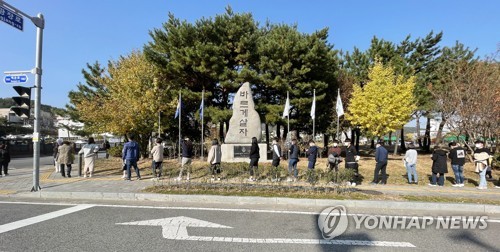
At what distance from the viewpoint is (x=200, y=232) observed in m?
5.22

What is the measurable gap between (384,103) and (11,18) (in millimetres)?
23415

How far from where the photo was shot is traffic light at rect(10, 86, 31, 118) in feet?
29.7

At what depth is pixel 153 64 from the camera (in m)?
22.0

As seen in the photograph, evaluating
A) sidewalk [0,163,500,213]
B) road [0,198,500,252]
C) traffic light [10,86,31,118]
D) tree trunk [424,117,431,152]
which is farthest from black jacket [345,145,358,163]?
tree trunk [424,117,431,152]

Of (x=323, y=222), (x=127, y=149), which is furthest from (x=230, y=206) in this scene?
(x=127, y=149)

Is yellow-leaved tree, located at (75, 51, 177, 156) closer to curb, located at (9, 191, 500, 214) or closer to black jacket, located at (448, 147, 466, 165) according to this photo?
curb, located at (9, 191, 500, 214)

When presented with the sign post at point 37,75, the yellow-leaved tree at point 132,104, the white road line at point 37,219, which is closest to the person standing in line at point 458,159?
the white road line at point 37,219

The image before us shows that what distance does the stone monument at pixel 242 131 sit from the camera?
52.4 feet

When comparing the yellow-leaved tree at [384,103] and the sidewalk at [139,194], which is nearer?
the sidewalk at [139,194]

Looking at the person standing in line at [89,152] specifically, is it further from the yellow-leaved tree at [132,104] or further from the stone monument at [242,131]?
the yellow-leaved tree at [132,104]

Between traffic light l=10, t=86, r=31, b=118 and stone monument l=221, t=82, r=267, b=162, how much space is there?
897 centimetres

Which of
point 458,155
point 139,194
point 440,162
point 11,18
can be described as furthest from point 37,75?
point 458,155

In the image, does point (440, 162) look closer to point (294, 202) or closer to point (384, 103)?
point (294, 202)

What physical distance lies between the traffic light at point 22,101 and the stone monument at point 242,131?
29.4 feet
